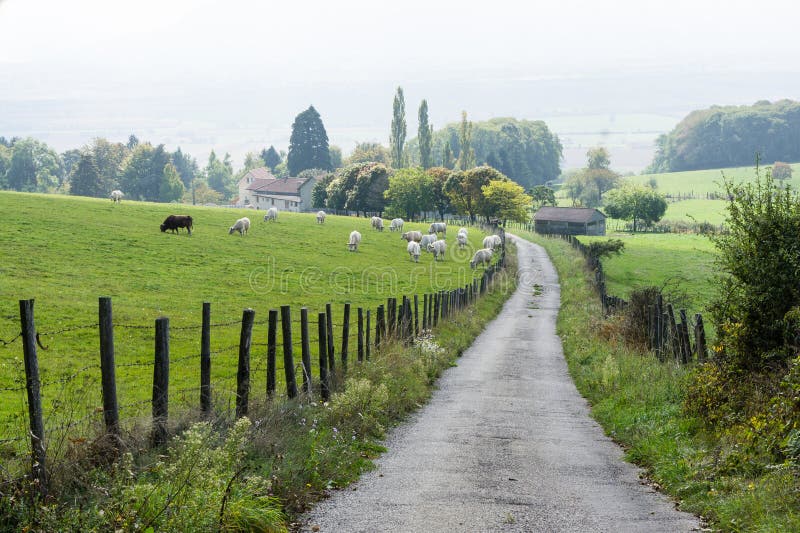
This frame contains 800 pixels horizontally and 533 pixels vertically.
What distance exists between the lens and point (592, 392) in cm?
2131

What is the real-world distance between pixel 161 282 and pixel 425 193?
90.1 meters

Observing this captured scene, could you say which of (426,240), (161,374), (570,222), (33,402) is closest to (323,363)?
(161,374)

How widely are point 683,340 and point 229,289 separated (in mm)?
26446

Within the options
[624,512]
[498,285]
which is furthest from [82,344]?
[498,285]

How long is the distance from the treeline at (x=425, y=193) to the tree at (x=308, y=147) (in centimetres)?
6074

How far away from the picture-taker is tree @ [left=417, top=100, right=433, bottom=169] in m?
177

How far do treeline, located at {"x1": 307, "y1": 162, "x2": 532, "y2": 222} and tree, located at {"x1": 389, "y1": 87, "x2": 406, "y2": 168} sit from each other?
40.7m

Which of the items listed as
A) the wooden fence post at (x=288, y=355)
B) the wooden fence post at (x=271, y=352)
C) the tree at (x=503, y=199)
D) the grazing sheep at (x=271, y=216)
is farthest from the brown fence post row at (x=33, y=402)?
the tree at (x=503, y=199)

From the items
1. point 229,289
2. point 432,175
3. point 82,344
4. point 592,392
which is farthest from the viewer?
point 432,175

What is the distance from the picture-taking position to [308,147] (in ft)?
644

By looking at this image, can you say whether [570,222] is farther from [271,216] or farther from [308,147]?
[308,147]

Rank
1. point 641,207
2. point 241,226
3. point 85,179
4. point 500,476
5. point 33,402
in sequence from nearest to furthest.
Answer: point 33,402
point 500,476
point 241,226
point 641,207
point 85,179

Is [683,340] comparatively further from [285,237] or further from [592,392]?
[285,237]

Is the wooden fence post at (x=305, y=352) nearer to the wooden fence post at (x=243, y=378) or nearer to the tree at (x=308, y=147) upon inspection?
the wooden fence post at (x=243, y=378)
